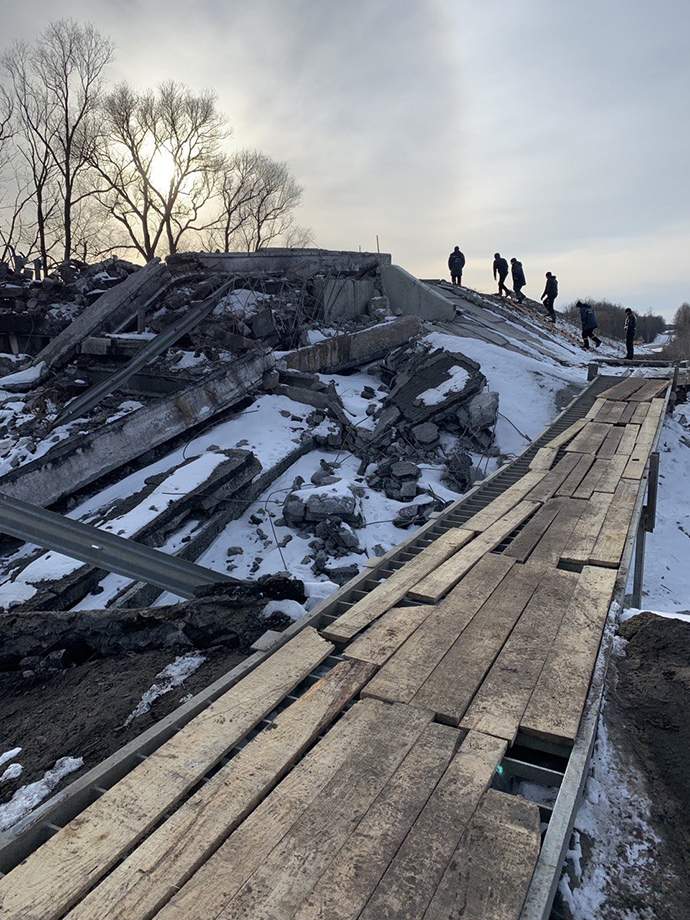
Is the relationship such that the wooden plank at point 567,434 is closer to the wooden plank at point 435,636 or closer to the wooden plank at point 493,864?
the wooden plank at point 435,636

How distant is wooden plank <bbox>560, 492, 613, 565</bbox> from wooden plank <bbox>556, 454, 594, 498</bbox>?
0.92 ft

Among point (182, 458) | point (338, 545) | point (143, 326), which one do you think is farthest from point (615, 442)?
point (143, 326)

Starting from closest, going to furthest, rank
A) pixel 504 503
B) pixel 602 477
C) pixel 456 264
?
pixel 504 503
pixel 602 477
pixel 456 264

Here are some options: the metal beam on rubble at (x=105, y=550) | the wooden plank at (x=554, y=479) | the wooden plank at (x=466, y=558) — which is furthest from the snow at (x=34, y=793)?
the wooden plank at (x=554, y=479)

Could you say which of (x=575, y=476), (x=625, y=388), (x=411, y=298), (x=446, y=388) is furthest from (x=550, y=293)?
(x=575, y=476)

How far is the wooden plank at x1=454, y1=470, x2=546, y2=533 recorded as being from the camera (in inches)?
216

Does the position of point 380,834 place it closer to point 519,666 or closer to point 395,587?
point 519,666

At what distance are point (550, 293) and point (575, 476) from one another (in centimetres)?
1647

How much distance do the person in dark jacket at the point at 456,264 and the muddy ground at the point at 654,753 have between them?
A: 60.8 ft

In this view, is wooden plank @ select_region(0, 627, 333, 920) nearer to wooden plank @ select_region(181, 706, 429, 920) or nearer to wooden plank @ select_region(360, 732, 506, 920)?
wooden plank @ select_region(181, 706, 429, 920)

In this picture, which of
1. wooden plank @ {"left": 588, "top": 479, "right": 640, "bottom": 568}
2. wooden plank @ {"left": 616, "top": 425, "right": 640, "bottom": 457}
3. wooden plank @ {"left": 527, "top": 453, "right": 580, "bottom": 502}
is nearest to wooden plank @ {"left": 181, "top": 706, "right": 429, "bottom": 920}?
wooden plank @ {"left": 588, "top": 479, "right": 640, "bottom": 568}

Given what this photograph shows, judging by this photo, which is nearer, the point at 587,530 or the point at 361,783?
the point at 361,783

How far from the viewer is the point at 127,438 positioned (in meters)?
9.16

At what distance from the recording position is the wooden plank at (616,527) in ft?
14.7
